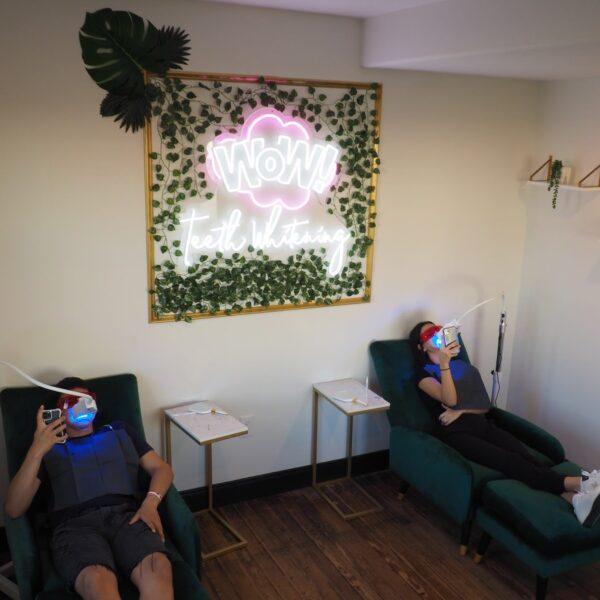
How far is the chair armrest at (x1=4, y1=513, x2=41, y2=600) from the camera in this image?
2320mm

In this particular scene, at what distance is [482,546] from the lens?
3.21 m

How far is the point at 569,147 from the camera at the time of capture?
153 inches

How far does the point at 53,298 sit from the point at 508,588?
2.55 meters

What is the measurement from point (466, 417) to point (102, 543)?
2.06 meters

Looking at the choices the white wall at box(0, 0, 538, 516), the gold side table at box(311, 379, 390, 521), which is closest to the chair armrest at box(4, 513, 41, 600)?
the white wall at box(0, 0, 538, 516)

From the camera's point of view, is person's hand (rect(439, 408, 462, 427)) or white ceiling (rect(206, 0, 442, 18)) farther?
person's hand (rect(439, 408, 462, 427))

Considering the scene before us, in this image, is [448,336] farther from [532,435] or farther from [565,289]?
[565,289]

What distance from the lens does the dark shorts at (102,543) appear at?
240 centimetres

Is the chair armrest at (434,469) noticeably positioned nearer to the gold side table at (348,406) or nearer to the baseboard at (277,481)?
the gold side table at (348,406)

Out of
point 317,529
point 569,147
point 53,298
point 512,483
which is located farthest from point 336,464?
point 569,147

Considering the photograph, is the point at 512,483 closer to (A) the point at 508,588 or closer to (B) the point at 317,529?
(A) the point at 508,588

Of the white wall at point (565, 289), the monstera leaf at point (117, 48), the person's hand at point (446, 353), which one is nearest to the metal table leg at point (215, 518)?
the person's hand at point (446, 353)

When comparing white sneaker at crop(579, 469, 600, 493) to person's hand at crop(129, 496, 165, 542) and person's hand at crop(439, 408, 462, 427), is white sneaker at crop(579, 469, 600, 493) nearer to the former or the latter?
person's hand at crop(439, 408, 462, 427)

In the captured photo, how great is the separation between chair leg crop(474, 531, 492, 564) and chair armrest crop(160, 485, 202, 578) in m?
1.42
